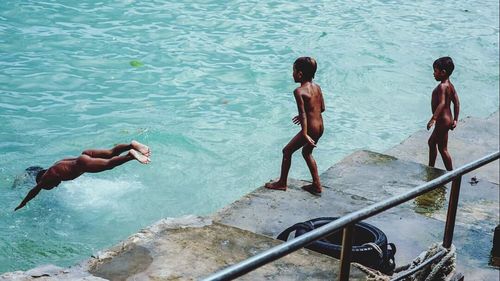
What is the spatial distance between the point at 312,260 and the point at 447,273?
3.87ft

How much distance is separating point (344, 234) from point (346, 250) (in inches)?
5.4

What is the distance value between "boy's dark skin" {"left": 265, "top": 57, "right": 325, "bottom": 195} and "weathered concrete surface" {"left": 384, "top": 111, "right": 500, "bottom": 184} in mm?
2251

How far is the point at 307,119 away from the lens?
6.85 meters

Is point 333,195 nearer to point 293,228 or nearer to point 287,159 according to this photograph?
point 287,159

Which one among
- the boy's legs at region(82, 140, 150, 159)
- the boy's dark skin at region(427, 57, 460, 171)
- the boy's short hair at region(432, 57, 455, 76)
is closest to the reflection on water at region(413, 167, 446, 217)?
the boy's dark skin at region(427, 57, 460, 171)

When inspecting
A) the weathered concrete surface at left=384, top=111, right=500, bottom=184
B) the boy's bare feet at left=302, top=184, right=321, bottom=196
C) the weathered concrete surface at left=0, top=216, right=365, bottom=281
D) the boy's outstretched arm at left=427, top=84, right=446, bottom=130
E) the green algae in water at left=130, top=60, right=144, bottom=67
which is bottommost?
the green algae in water at left=130, top=60, right=144, bottom=67

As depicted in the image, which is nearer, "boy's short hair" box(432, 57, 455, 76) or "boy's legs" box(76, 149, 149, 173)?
"boy's legs" box(76, 149, 149, 173)

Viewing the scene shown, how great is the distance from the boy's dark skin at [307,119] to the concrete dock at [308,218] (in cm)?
17

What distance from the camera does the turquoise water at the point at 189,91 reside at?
9656 mm

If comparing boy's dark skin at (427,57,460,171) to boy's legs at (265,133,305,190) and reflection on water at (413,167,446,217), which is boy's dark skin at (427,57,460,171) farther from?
boy's legs at (265,133,305,190)

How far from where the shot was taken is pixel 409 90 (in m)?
15.6

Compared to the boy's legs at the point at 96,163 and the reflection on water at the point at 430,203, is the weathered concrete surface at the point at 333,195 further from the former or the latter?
the boy's legs at the point at 96,163

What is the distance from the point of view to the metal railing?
7.20 ft

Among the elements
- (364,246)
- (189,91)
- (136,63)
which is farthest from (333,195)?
(136,63)
